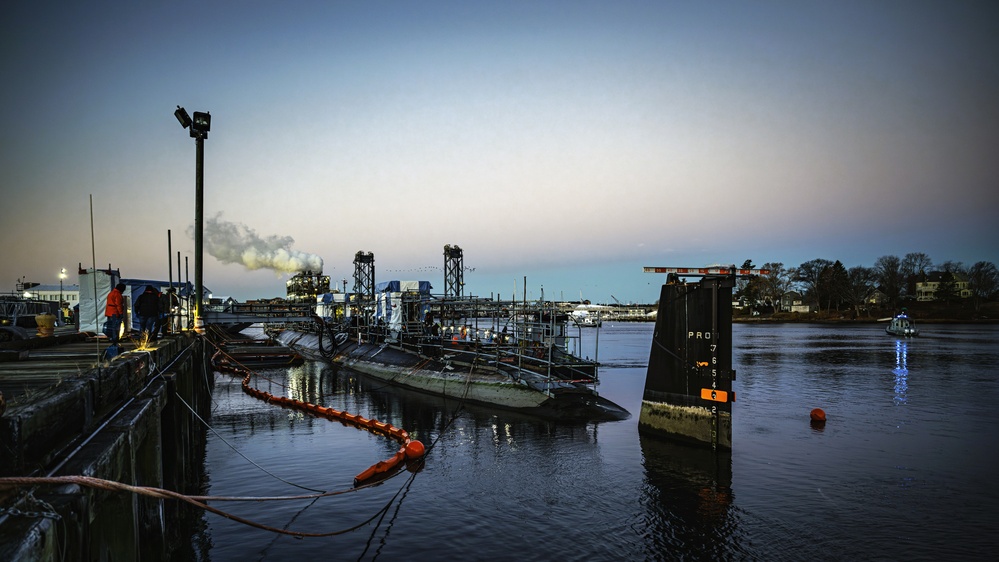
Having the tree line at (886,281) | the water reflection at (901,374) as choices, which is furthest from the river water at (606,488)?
the tree line at (886,281)

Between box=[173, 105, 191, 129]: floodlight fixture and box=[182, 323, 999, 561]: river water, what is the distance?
13.5 m

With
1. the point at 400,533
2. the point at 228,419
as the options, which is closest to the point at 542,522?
the point at 400,533

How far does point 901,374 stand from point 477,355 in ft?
110

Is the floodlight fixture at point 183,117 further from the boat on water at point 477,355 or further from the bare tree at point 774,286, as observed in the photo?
the bare tree at point 774,286

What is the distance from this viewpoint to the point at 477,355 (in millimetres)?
28234

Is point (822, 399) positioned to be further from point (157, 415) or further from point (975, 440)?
point (157, 415)

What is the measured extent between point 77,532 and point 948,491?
736 inches

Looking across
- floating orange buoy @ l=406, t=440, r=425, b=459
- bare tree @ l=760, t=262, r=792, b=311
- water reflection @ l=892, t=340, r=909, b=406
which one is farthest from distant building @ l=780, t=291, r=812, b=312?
floating orange buoy @ l=406, t=440, r=425, b=459

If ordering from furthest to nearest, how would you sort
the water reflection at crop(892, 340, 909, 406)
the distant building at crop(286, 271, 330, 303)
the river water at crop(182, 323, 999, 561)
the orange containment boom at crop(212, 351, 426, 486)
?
the distant building at crop(286, 271, 330, 303) < the water reflection at crop(892, 340, 909, 406) < the orange containment boom at crop(212, 351, 426, 486) < the river water at crop(182, 323, 999, 561)

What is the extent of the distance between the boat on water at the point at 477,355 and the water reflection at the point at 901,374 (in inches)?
656

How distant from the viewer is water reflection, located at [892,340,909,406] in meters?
31.8

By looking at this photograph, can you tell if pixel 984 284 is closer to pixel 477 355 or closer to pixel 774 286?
pixel 774 286

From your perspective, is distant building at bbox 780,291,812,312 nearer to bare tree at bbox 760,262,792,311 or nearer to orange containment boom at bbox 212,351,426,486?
bare tree at bbox 760,262,792,311

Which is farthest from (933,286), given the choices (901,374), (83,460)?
(83,460)
